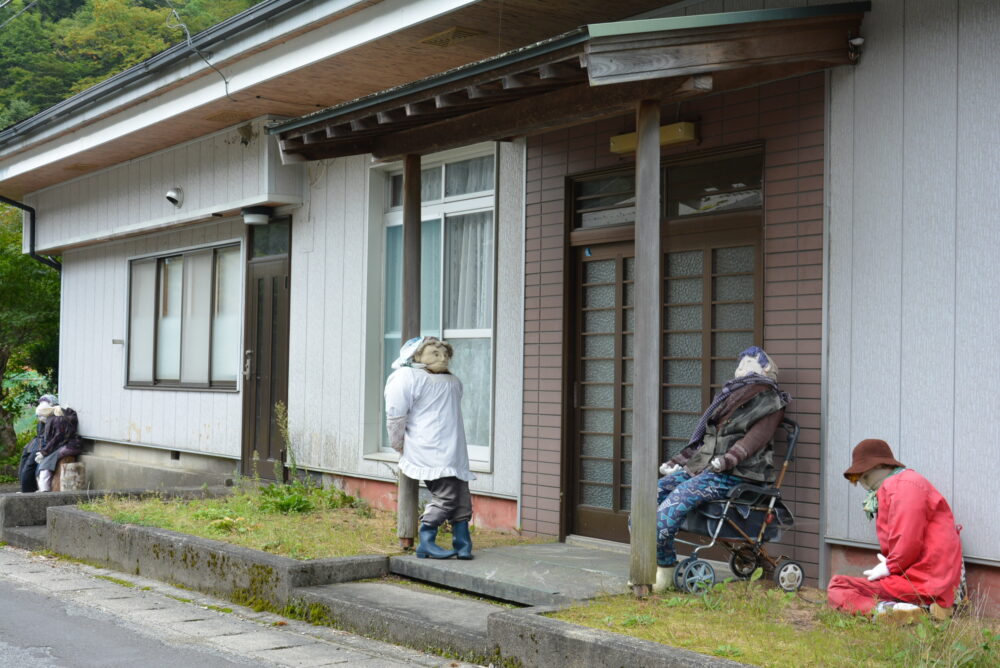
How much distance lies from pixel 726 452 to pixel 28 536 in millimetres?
6973

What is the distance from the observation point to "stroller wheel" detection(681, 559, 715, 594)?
6.46 meters

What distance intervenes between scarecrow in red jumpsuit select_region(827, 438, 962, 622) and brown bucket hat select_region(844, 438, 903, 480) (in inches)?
4.7

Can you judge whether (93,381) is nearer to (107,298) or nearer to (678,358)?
(107,298)

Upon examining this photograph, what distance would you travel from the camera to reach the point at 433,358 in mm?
8227

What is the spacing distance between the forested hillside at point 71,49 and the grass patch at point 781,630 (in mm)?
32744

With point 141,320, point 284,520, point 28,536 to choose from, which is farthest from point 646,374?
point 141,320

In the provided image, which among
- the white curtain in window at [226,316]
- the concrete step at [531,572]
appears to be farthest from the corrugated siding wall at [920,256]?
the white curtain in window at [226,316]

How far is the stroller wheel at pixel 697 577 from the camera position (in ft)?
21.2

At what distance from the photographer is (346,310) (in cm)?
1144

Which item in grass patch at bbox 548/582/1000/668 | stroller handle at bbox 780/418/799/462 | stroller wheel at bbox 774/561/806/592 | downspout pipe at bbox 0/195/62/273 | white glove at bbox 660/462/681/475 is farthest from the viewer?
downspout pipe at bbox 0/195/62/273

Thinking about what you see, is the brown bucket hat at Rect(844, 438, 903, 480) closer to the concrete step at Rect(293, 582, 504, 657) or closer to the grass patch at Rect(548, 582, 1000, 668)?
the grass patch at Rect(548, 582, 1000, 668)

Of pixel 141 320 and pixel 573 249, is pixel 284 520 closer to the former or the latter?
pixel 573 249

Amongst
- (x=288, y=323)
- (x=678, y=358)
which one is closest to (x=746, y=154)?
(x=678, y=358)

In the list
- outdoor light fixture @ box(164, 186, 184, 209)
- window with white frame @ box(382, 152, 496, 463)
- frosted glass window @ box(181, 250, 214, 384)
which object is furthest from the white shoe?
outdoor light fixture @ box(164, 186, 184, 209)
